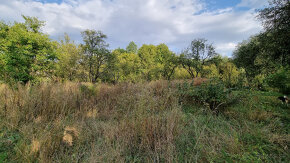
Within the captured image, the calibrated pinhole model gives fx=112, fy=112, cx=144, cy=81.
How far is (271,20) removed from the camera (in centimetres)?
663

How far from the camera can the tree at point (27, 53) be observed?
25.8 feet

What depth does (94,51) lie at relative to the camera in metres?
13.5

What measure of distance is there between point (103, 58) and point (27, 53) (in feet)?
A: 23.1

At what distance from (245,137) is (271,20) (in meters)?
8.73

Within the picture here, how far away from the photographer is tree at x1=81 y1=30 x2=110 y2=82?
13.5 metres

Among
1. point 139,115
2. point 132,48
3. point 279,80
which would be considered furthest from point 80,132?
point 132,48

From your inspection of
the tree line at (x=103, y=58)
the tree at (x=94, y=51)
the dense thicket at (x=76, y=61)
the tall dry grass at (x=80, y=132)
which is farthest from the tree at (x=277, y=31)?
the tree at (x=94, y=51)

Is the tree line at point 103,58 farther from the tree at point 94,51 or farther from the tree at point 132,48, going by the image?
the tree at point 132,48

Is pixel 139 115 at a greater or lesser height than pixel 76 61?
lesser

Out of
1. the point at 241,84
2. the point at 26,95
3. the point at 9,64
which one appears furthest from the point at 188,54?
the point at 9,64

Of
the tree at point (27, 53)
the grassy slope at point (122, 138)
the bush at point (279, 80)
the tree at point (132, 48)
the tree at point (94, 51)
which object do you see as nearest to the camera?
the grassy slope at point (122, 138)

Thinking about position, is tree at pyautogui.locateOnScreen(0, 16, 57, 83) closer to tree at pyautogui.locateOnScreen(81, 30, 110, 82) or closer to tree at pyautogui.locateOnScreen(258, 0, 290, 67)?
tree at pyautogui.locateOnScreen(81, 30, 110, 82)

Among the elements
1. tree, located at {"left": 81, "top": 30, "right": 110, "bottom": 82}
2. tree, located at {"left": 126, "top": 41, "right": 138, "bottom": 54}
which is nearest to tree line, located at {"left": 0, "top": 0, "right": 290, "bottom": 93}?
tree, located at {"left": 81, "top": 30, "right": 110, "bottom": 82}

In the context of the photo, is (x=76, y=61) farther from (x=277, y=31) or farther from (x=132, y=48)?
(x=132, y=48)
